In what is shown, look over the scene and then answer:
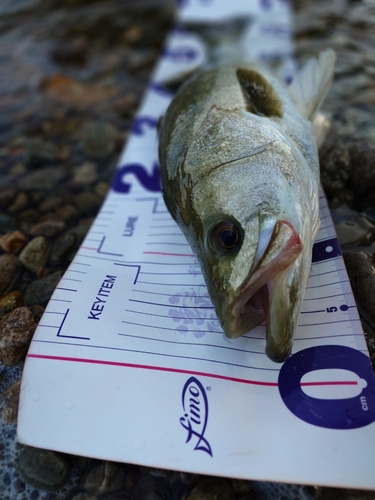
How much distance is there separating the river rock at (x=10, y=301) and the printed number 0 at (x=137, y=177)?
97 cm

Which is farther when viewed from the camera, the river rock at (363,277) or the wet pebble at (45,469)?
the river rock at (363,277)

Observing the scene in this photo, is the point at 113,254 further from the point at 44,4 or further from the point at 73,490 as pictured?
the point at 44,4

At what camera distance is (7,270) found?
2113mm

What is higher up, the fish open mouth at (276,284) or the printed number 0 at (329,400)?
the fish open mouth at (276,284)

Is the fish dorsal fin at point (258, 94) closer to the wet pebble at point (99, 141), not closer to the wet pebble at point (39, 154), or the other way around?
the wet pebble at point (99, 141)

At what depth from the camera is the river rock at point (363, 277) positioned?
1.73m

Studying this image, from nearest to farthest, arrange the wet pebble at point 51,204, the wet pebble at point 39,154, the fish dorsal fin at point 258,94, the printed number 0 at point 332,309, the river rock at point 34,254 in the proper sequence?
the printed number 0 at point 332,309 → the fish dorsal fin at point 258,94 → the river rock at point 34,254 → the wet pebble at point 51,204 → the wet pebble at point 39,154

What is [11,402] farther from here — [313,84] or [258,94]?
[313,84]

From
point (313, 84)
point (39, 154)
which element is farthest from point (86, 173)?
point (313, 84)

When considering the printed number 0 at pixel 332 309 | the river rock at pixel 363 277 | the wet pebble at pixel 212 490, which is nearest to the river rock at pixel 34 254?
the wet pebble at pixel 212 490

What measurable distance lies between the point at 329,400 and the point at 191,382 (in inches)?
20.4

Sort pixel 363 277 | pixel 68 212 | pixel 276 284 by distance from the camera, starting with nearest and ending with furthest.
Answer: pixel 276 284
pixel 363 277
pixel 68 212

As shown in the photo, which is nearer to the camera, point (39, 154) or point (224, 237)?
point (224, 237)

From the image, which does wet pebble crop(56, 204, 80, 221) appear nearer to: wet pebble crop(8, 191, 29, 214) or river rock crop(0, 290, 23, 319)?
wet pebble crop(8, 191, 29, 214)
